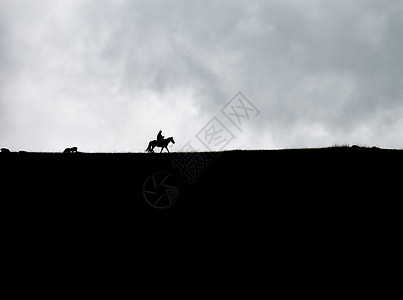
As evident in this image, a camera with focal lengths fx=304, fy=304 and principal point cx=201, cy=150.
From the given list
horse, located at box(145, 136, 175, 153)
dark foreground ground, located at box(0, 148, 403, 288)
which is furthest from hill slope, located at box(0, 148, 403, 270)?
horse, located at box(145, 136, 175, 153)

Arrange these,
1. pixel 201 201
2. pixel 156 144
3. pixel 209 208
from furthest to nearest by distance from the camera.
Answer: pixel 156 144, pixel 201 201, pixel 209 208

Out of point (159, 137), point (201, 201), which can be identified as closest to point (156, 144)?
point (159, 137)

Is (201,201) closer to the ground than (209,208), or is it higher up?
higher up

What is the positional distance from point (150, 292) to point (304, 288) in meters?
6.02

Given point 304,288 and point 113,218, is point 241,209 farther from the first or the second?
point 113,218

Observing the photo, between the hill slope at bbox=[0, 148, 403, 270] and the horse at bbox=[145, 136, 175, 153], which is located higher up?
the horse at bbox=[145, 136, 175, 153]

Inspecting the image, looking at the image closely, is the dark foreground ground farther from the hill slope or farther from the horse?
the horse

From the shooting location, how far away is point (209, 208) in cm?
1536

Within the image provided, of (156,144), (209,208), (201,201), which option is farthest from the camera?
(156,144)

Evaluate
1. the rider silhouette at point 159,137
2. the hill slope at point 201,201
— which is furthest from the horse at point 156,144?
the hill slope at point 201,201

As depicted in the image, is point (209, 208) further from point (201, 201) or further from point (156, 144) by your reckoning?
point (156, 144)

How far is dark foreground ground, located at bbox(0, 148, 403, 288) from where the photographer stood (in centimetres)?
1338

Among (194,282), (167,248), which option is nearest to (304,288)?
(194,282)

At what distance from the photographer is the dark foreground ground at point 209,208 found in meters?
13.4
